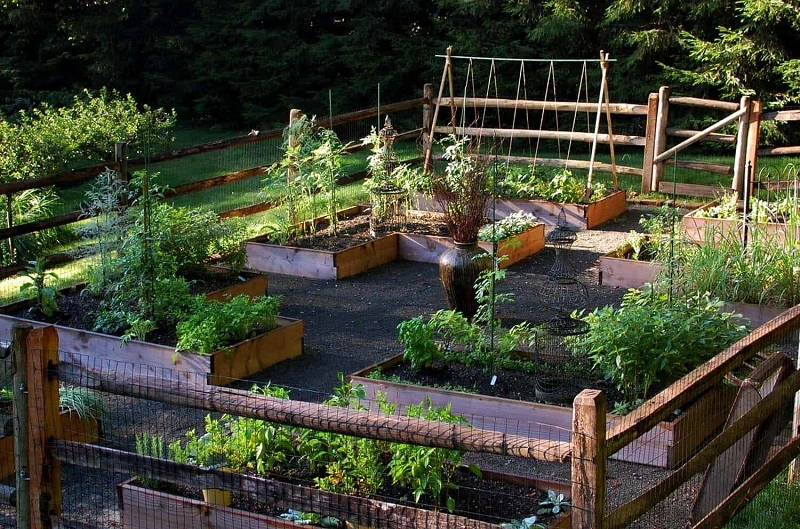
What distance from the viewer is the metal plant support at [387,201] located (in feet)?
35.8

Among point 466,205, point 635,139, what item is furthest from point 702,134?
point 466,205

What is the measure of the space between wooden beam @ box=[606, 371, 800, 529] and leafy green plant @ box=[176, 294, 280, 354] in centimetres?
364

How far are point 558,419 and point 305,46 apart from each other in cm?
1538

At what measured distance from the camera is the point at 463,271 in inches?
314

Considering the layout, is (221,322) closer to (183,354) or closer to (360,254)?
(183,354)

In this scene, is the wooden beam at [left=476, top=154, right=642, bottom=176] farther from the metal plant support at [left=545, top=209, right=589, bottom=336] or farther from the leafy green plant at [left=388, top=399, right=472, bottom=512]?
the leafy green plant at [left=388, top=399, right=472, bottom=512]

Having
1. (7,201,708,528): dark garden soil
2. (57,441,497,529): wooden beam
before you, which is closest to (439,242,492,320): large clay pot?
(7,201,708,528): dark garden soil

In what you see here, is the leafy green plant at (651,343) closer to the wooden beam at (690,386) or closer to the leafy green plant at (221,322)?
the wooden beam at (690,386)

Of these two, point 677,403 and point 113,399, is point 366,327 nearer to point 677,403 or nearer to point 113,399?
point 113,399

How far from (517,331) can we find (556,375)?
2.09ft

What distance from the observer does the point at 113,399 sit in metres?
6.86

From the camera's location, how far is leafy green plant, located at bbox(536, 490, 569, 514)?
4.47 meters

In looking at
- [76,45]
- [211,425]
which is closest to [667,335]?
[211,425]

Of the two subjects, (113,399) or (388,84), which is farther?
(388,84)
